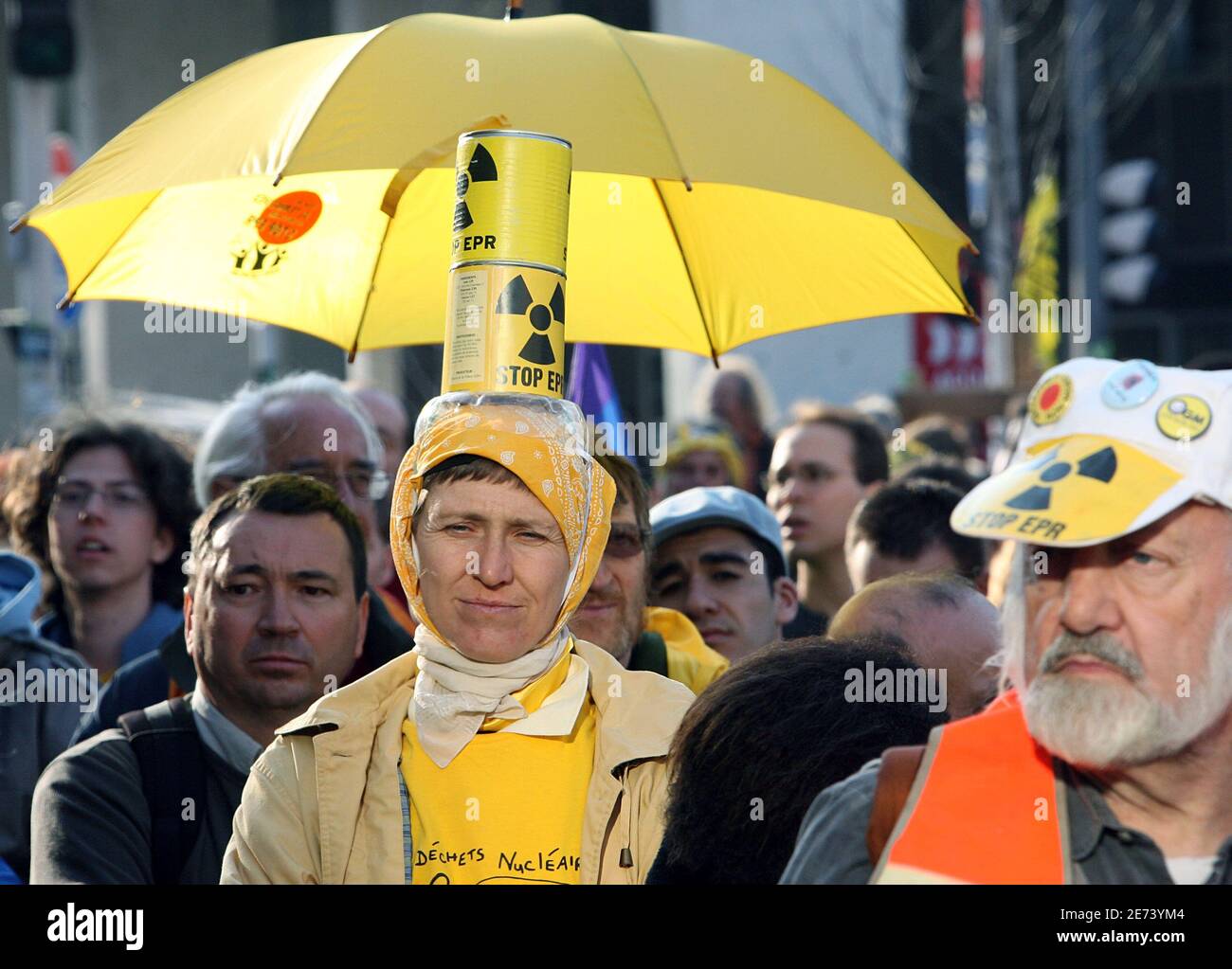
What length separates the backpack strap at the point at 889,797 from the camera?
95.1 inches

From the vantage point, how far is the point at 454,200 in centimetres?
407

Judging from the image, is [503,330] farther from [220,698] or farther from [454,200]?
[220,698]

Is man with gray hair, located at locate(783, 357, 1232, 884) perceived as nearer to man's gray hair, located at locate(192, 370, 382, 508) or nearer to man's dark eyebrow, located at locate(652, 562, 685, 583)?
man's dark eyebrow, located at locate(652, 562, 685, 583)

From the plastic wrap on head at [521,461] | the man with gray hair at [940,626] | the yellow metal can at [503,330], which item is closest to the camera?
the plastic wrap on head at [521,461]

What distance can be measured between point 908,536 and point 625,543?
3.82ft

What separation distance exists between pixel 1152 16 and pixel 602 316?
55.3 ft

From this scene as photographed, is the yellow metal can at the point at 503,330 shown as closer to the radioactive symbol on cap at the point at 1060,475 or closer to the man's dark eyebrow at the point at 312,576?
the man's dark eyebrow at the point at 312,576

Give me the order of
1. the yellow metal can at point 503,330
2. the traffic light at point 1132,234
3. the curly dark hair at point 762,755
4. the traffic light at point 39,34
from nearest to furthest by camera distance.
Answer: the curly dark hair at point 762,755, the yellow metal can at point 503,330, the traffic light at point 39,34, the traffic light at point 1132,234

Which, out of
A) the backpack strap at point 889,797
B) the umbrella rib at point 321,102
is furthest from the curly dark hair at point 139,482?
the backpack strap at point 889,797

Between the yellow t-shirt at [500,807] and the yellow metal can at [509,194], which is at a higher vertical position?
the yellow metal can at [509,194]

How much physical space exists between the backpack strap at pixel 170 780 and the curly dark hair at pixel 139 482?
1752mm

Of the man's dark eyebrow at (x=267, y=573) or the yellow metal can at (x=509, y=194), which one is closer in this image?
the yellow metal can at (x=509, y=194)

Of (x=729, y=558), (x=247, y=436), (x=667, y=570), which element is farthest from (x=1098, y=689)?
(x=247, y=436)
